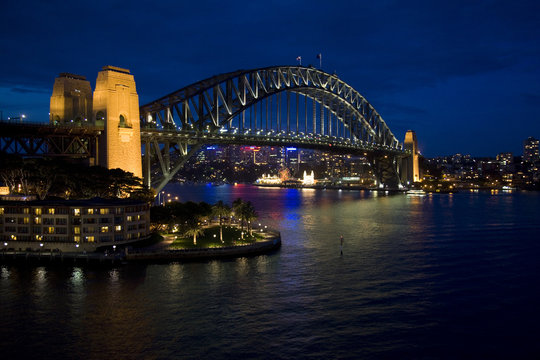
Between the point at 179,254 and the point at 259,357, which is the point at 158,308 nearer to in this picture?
the point at 259,357

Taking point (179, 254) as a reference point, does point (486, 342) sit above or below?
below

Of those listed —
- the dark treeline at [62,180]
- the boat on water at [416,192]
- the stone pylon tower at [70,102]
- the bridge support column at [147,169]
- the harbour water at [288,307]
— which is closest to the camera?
the harbour water at [288,307]

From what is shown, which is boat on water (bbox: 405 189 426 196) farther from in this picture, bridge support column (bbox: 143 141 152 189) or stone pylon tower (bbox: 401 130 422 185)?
bridge support column (bbox: 143 141 152 189)

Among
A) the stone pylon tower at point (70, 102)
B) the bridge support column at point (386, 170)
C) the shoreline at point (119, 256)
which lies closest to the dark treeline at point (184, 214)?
the shoreline at point (119, 256)

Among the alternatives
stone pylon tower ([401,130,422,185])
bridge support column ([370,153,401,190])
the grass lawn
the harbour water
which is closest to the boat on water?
bridge support column ([370,153,401,190])

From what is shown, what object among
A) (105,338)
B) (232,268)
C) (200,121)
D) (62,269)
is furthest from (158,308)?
(200,121)

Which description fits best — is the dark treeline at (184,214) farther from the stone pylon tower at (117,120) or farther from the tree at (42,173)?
the tree at (42,173)
